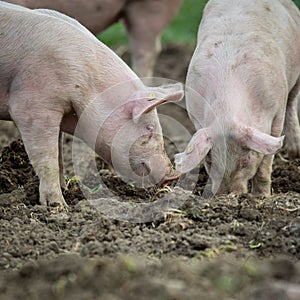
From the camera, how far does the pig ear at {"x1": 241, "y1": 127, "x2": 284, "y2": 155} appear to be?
5.28 m

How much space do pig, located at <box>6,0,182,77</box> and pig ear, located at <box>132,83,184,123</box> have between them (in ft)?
7.50

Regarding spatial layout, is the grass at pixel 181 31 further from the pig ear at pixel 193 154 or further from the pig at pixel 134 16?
the pig ear at pixel 193 154

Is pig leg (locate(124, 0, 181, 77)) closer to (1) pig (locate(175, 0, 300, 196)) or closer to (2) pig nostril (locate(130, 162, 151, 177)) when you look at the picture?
(1) pig (locate(175, 0, 300, 196))

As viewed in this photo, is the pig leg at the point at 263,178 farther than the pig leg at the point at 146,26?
No

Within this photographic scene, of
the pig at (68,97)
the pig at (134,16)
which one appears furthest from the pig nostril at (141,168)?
the pig at (134,16)

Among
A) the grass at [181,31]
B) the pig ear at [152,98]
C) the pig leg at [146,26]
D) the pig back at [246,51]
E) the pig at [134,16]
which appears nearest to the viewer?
the pig ear at [152,98]

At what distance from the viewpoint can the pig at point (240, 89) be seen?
18.1ft

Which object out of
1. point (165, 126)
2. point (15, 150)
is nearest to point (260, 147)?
point (15, 150)

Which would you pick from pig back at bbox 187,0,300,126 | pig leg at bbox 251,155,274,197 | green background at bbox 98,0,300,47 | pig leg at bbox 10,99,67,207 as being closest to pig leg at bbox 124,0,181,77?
pig back at bbox 187,0,300,126

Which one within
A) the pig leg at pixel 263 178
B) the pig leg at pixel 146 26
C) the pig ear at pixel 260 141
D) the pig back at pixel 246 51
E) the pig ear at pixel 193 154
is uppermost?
the pig back at pixel 246 51

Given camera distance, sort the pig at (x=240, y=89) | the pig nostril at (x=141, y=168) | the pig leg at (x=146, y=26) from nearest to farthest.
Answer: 1. the pig at (x=240, y=89)
2. the pig nostril at (x=141, y=168)
3. the pig leg at (x=146, y=26)

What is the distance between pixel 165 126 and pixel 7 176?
2.97 metres

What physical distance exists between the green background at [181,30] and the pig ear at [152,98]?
684cm

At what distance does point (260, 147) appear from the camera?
5340 millimetres
